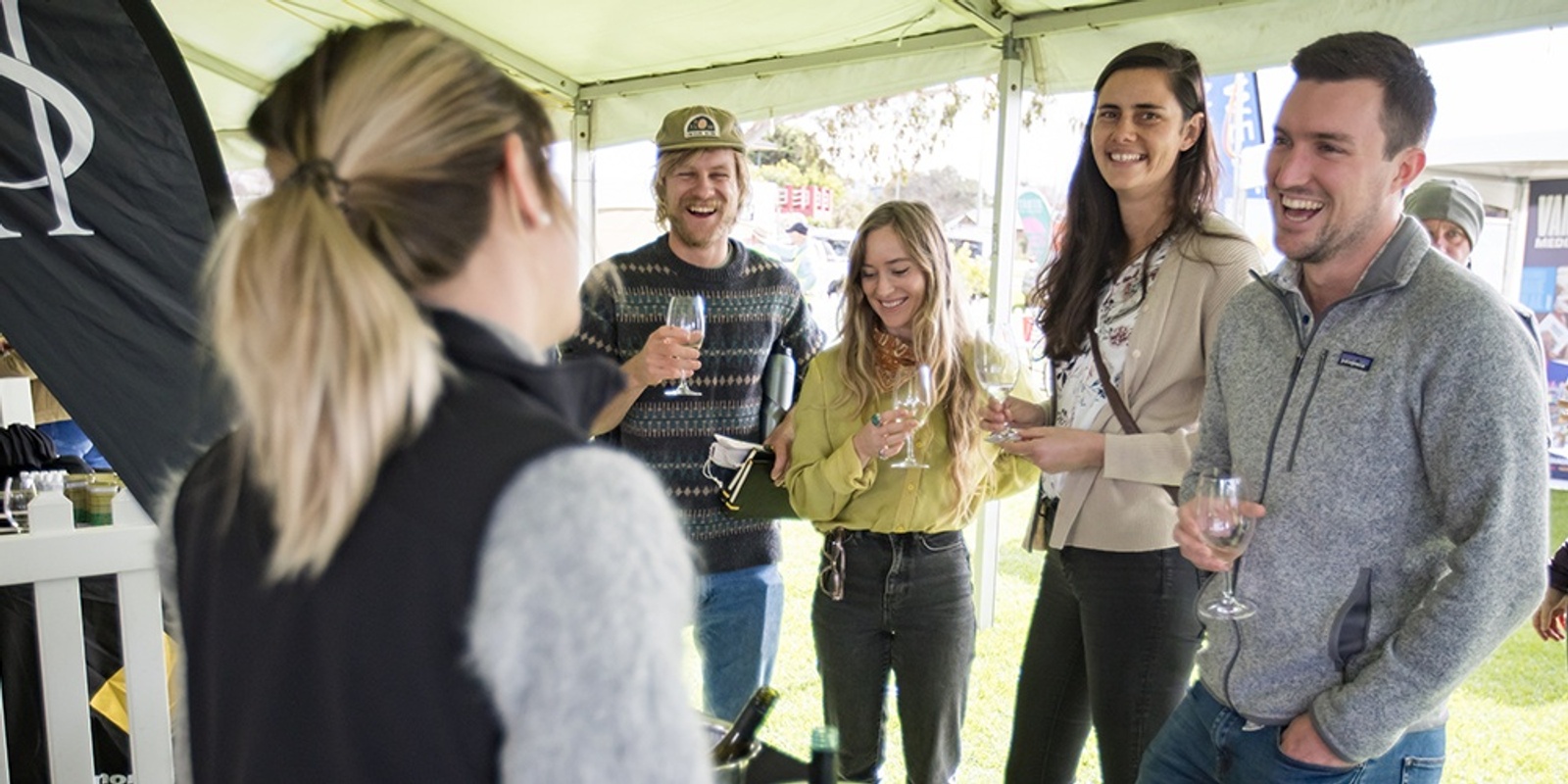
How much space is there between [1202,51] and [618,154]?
3691 millimetres

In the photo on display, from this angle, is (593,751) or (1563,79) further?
(1563,79)

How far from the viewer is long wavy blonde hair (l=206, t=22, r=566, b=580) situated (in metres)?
0.74

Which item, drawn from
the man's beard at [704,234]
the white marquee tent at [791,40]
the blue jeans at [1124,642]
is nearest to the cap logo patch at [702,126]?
the man's beard at [704,234]

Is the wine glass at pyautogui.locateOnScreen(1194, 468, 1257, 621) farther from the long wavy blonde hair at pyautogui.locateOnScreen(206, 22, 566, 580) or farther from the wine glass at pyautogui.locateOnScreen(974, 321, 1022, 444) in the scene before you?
the long wavy blonde hair at pyautogui.locateOnScreen(206, 22, 566, 580)

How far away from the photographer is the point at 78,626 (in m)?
2.50

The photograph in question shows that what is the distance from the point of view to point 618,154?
663 cm

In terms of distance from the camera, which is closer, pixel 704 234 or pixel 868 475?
pixel 868 475

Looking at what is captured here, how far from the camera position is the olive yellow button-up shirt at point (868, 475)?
2586 mm

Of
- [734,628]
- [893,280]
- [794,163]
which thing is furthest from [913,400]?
[794,163]

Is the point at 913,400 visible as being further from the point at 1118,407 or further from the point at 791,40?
the point at 791,40

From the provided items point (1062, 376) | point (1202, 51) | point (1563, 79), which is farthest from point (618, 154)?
point (1563, 79)

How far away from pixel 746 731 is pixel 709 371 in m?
1.65

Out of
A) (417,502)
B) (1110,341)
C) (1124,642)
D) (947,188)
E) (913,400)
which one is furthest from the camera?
(947,188)

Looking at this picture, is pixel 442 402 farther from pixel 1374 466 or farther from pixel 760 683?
pixel 760 683
